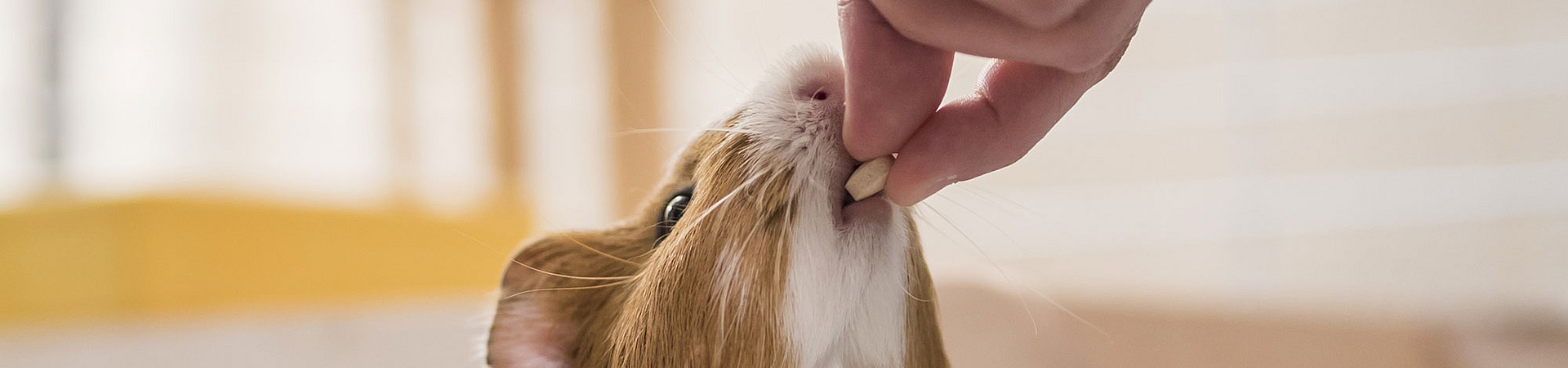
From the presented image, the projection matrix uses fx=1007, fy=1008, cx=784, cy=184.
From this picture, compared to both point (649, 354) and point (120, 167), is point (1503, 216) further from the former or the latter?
point (120, 167)

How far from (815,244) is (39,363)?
1.34 metres

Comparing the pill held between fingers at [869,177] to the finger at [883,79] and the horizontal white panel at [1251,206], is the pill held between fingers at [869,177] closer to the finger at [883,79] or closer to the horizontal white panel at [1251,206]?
the finger at [883,79]

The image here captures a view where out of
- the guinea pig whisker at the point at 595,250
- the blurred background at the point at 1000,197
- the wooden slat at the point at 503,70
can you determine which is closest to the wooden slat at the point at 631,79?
the blurred background at the point at 1000,197

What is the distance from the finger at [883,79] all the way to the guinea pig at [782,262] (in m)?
0.04

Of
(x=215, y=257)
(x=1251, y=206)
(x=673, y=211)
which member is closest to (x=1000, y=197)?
(x=673, y=211)

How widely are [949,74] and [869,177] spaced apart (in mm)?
66

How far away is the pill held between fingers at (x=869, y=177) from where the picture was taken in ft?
1.66

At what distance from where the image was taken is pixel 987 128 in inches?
19.3

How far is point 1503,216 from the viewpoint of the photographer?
43.6 inches

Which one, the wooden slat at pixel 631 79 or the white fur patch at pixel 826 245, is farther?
the wooden slat at pixel 631 79

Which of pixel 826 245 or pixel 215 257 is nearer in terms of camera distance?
pixel 826 245

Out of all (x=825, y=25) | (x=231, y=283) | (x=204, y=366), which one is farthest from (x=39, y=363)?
(x=825, y=25)

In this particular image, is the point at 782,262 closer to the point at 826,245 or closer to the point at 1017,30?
the point at 826,245

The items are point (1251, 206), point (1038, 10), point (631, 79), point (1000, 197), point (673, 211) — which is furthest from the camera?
point (631, 79)
